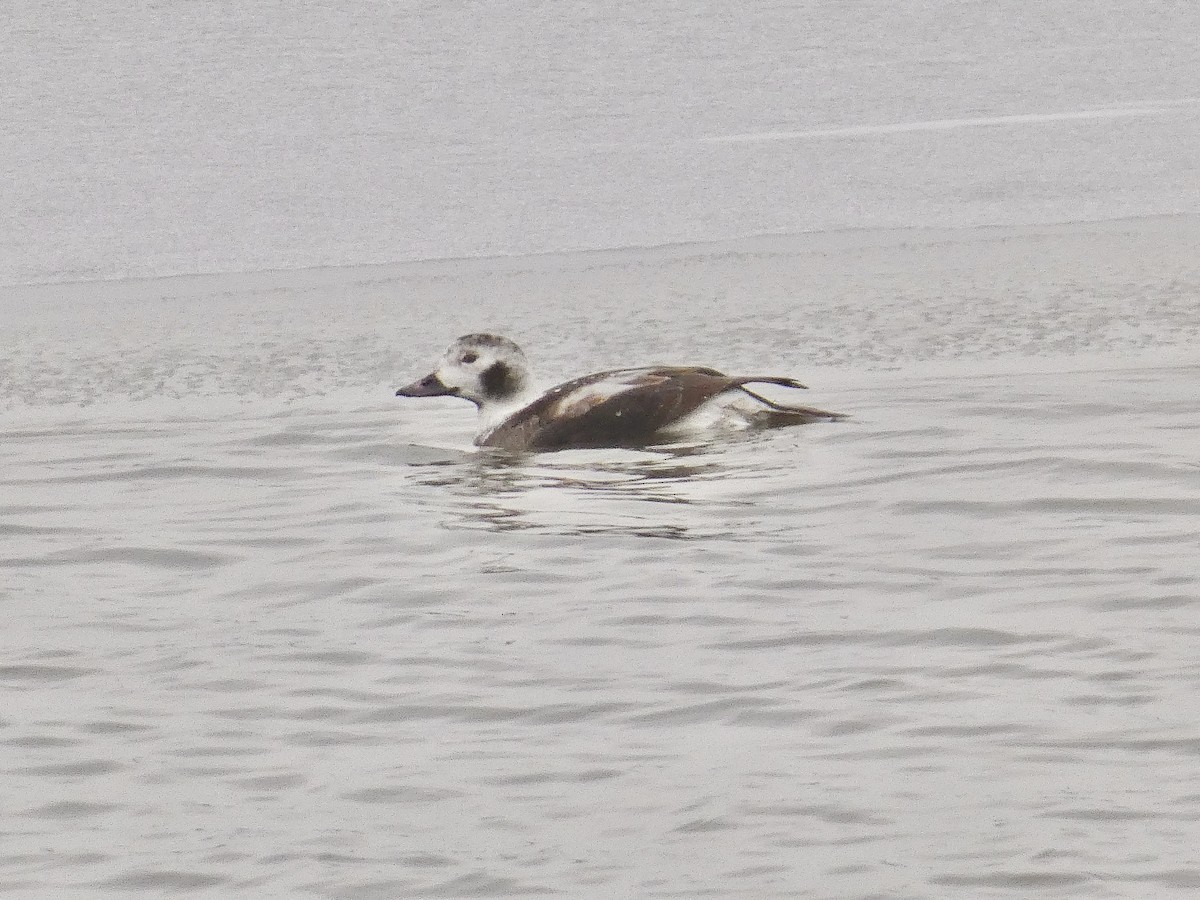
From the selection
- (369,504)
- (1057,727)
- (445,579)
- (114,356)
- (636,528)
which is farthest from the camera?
(114,356)

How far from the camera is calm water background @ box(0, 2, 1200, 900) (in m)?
3.47

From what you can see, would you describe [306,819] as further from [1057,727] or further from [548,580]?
[548,580]

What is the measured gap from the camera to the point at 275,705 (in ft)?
13.6

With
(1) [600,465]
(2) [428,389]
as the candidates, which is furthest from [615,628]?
(2) [428,389]

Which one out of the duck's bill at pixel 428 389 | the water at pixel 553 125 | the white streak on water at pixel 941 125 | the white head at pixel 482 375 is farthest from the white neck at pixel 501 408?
the white streak on water at pixel 941 125

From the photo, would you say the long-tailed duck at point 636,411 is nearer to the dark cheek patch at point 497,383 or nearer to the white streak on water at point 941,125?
the dark cheek patch at point 497,383

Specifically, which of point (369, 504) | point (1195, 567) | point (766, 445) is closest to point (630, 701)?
point (1195, 567)

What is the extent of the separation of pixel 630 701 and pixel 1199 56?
386 inches

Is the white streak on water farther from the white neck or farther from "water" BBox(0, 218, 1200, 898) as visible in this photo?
the white neck

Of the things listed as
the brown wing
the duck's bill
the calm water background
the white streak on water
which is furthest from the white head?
the white streak on water

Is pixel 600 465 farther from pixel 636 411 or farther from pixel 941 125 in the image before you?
pixel 941 125

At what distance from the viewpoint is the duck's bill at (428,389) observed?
7.87 meters

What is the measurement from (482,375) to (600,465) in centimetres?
90

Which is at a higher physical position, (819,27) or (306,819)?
(819,27)
